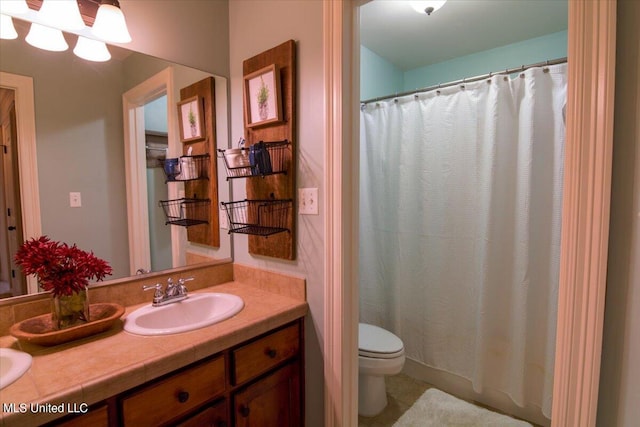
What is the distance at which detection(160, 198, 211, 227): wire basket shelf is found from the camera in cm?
158

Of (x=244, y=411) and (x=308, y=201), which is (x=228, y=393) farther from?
(x=308, y=201)

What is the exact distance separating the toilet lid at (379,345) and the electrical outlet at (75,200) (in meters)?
1.55

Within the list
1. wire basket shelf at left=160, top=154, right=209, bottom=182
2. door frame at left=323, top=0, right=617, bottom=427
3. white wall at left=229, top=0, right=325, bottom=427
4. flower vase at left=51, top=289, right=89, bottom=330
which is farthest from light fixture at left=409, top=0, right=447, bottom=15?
flower vase at left=51, top=289, right=89, bottom=330

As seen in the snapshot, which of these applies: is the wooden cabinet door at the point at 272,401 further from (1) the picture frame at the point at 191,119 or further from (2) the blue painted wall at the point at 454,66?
(2) the blue painted wall at the point at 454,66

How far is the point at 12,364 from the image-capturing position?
856 mm

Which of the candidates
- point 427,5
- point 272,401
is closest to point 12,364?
point 272,401

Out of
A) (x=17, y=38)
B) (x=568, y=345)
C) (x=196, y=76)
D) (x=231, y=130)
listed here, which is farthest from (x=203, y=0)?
(x=568, y=345)

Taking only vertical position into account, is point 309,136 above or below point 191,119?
below

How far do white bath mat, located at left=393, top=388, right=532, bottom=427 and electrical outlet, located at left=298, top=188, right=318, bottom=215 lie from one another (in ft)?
4.44

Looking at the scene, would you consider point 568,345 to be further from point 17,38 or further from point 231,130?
point 17,38

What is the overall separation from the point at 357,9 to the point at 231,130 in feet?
2.76

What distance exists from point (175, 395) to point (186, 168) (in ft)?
3.54

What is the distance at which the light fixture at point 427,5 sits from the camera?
1714 mm

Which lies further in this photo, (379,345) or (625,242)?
(379,345)
